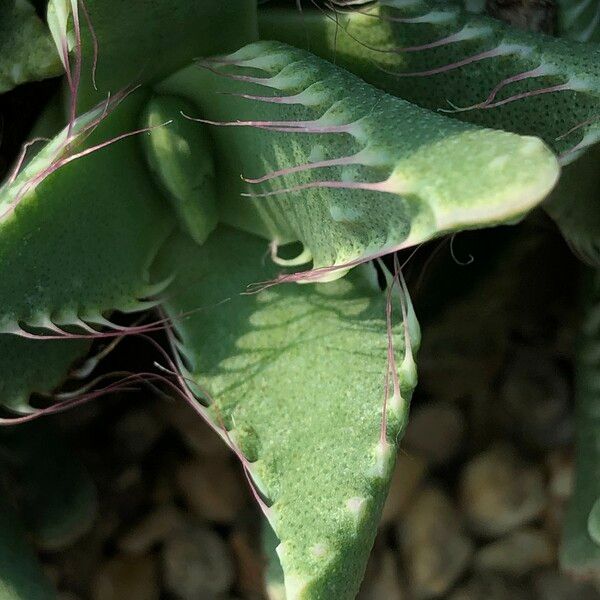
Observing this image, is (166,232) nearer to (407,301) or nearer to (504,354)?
(407,301)

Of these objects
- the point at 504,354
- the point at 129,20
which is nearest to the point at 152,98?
the point at 129,20

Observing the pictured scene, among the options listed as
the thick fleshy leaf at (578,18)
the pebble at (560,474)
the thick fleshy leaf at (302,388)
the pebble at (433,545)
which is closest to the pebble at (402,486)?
the pebble at (433,545)

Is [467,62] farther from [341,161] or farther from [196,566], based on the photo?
[196,566]

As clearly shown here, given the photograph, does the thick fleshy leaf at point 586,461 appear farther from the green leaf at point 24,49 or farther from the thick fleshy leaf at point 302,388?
the green leaf at point 24,49

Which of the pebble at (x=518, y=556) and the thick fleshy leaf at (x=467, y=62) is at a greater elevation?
the thick fleshy leaf at (x=467, y=62)

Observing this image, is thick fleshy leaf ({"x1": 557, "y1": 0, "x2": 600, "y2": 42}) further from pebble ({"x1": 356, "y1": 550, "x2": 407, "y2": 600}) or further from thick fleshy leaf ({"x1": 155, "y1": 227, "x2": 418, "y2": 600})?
pebble ({"x1": 356, "y1": 550, "x2": 407, "y2": 600})

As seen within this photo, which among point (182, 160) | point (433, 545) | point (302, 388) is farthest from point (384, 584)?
point (182, 160)

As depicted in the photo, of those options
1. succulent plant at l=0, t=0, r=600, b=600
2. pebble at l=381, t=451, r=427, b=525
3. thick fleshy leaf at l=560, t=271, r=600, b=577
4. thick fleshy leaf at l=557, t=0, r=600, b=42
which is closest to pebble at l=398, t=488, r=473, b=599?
pebble at l=381, t=451, r=427, b=525
